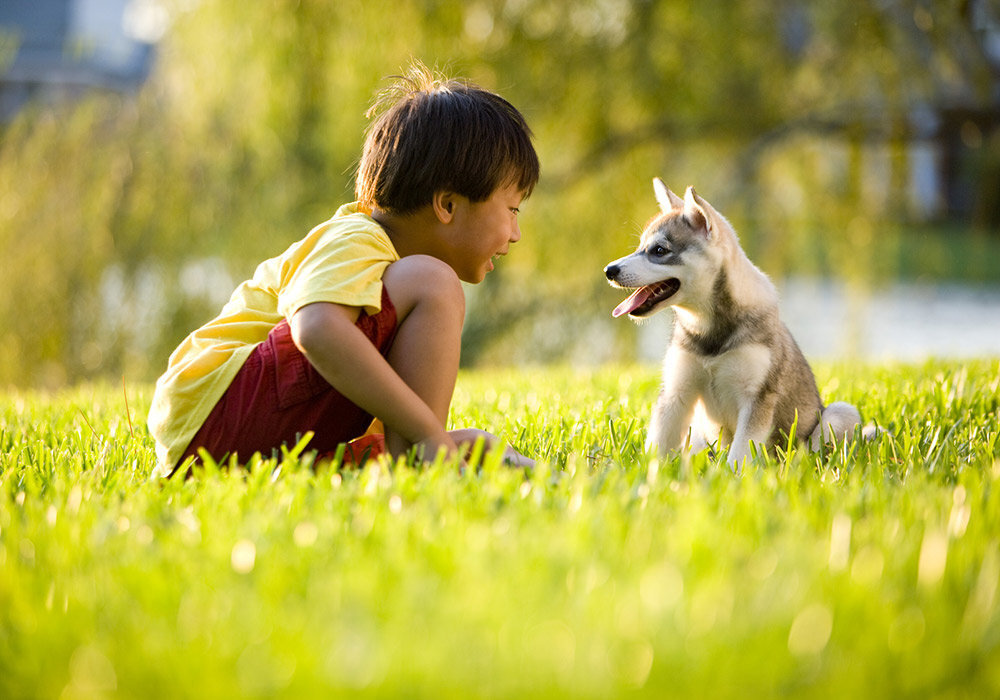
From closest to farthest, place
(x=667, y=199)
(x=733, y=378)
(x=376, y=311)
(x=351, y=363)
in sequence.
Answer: (x=351, y=363), (x=376, y=311), (x=733, y=378), (x=667, y=199)

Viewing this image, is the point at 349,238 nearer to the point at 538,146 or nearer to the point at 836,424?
the point at 836,424

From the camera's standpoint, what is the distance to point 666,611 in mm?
1241

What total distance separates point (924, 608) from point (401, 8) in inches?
270

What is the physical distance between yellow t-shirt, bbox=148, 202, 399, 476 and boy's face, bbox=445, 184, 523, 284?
0.18m

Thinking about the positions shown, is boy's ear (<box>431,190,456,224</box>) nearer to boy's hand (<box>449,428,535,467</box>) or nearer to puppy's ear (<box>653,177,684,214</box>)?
boy's hand (<box>449,428,535,467</box>)

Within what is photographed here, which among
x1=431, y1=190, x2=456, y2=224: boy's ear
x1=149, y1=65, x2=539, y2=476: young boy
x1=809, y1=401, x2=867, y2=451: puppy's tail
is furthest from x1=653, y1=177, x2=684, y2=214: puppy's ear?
x1=431, y1=190, x2=456, y2=224: boy's ear

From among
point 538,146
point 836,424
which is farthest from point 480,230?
point 538,146

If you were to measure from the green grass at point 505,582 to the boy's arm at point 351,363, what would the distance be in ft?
0.56

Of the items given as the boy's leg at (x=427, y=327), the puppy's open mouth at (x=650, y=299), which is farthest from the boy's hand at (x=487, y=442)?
the puppy's open mouth at (x=650, y=299)

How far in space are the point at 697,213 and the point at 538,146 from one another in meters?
5.49

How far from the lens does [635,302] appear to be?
9.95 feet

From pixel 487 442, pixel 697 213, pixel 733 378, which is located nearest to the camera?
pixel 487 442

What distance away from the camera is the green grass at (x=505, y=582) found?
1141 millimetres

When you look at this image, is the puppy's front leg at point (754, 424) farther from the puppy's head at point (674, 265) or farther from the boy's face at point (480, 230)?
the boy's face at point (480, 230)
